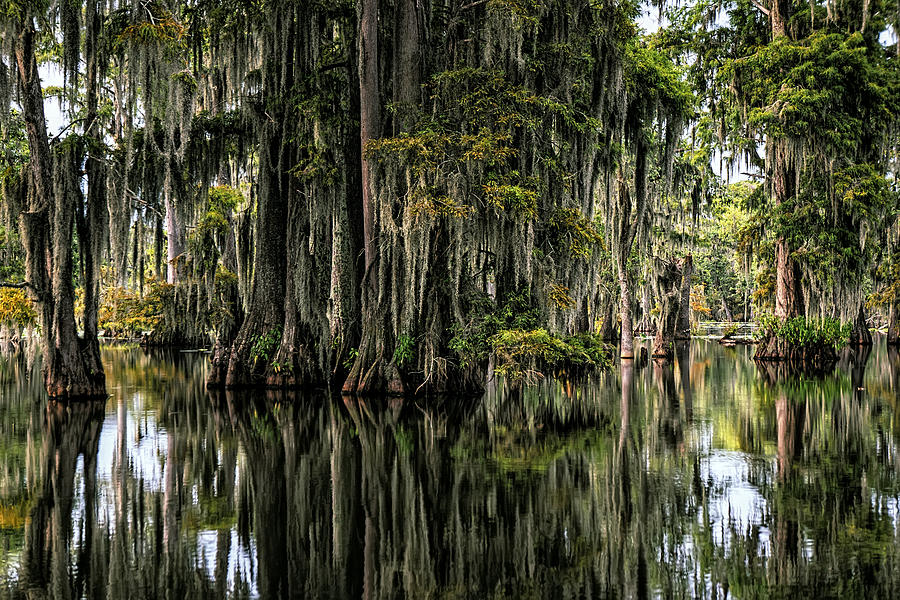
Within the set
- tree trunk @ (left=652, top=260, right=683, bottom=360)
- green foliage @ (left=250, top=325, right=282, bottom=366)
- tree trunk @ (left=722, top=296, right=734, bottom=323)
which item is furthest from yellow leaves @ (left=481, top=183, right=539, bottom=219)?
tree trunk @ (left=722, top=296, right=734, bottom=323)

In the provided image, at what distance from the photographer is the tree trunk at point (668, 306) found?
1033 inches

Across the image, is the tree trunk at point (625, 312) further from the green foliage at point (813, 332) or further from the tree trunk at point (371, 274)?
the tree trunk at point (371, 274)

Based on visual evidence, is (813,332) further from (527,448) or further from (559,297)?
(527,448)

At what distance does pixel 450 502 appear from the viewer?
6957mm

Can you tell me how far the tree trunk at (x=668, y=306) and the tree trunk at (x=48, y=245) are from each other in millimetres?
18770

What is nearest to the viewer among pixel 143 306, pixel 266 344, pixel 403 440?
pixel 403 440

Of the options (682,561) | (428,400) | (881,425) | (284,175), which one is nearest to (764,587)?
(682,561)

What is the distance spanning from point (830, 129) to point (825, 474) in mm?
16668

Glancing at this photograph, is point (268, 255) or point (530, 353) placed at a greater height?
point (268, 255)

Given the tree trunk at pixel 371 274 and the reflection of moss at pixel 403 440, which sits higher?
the tree trunk at pixel 371 274

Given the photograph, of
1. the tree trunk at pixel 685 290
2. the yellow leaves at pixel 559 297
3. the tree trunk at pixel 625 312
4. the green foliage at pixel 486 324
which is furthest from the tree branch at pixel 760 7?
the green foliage at pixel 486 324

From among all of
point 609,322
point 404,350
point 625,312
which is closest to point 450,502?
point 404,350

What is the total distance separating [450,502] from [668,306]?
20.7 m

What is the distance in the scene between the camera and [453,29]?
1580 cm
